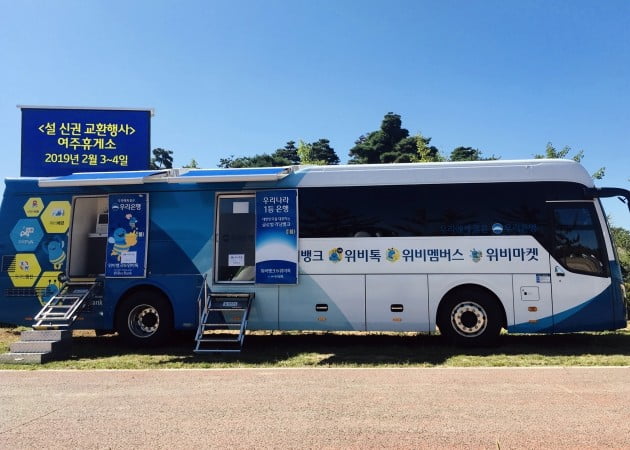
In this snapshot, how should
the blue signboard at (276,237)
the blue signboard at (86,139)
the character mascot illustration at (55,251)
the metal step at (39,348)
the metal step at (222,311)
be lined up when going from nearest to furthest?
1. the metal step at (39,348)
2. the metal step at (222,311)
3. the blue signboard at (276,237)
4. the character mascot illustration at (55,251)
5. the blue signboard at (86,139)

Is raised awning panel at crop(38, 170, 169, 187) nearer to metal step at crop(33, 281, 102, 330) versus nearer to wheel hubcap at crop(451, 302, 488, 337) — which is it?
metal step at crop(33, 281, 102, 330)

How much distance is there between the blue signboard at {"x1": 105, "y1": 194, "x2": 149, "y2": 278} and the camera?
30.5ft

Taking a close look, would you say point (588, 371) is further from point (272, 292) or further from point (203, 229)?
point (203, 229)

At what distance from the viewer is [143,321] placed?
9344 millimetres

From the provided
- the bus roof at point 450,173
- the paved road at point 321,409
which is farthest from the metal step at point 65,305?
the bus roof at point 450,173

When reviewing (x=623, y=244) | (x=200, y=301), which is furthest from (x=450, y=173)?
(x=623, y=244)

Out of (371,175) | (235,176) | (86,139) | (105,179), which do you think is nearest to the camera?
(371,175)

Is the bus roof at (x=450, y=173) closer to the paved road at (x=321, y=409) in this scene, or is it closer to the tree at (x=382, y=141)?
the paved road at (x=321, y=409)

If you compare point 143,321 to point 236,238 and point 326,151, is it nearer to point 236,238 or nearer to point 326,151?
point 236,238

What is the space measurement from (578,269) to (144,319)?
805cm

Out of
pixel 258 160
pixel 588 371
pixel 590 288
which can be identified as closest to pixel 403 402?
pixel 588 371

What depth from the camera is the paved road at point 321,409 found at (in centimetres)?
436

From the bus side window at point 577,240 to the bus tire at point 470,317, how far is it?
1457 mm

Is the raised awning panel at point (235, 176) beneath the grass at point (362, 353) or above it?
above
